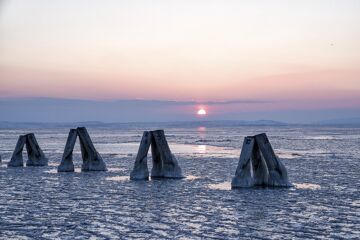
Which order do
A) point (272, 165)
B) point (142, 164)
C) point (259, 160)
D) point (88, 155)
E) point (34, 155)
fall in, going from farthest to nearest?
1. point (34, 155)
2. point (88, 155)
3. point (142, 164)
4. point (259, 160)
5. point (272, 165)

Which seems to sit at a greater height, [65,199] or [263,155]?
[263,155]

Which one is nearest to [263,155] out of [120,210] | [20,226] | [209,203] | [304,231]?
[209,203]

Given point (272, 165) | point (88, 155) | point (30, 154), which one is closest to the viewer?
point (272, 165)

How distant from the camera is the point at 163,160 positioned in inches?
813

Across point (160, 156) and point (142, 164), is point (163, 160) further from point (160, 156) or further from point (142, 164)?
point (142, 164)

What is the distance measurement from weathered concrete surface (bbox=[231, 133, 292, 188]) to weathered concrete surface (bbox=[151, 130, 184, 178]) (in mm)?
3469

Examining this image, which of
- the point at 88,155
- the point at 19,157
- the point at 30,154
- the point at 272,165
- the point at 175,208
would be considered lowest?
the point at 175,208

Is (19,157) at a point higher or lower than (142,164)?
lower

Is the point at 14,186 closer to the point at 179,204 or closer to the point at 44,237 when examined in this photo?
the point at 179,204

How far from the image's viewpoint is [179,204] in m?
13.8

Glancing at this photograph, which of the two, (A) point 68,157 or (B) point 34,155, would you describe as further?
(B) point 34,155

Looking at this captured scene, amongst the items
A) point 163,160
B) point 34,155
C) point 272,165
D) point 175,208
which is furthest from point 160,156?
point 34,155

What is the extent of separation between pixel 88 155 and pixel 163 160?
4.63 metres

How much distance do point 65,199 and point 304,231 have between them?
6925mm
